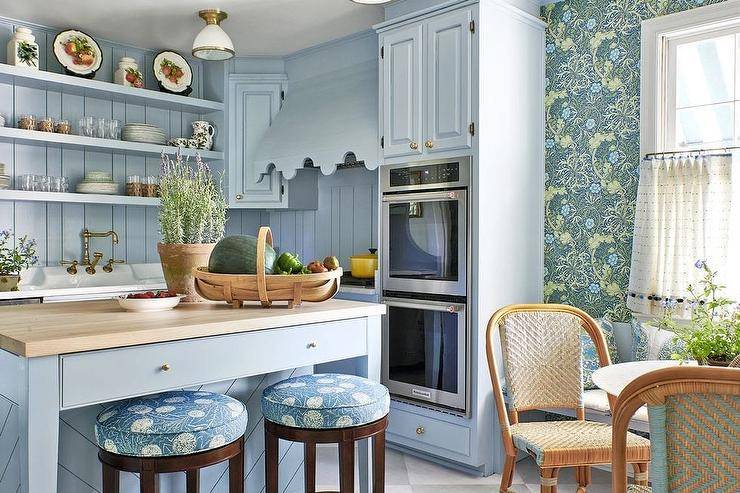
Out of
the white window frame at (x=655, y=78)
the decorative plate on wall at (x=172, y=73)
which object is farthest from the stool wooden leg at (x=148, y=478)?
the decorative plate on wall at (x=172, y=73)

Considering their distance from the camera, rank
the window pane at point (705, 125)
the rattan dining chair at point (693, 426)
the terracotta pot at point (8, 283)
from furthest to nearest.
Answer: the terracotta pot at point (8, 283)
the window pane at point (705, 125)
the rattan dining chair at point (693, 426)

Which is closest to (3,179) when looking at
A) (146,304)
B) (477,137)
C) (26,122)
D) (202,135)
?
(26,122)

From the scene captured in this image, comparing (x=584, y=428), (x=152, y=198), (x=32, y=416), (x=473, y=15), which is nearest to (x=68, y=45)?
(x=152, y=198)

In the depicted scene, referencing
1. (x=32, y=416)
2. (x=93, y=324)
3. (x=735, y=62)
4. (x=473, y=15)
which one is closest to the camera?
(x=32, y=416)

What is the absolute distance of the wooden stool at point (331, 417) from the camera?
6.44ft

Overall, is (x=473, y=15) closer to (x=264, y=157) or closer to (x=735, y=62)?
(x=735, y=62)

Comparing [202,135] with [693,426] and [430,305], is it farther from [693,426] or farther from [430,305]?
[693,426]

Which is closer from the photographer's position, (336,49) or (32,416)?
(32,416)

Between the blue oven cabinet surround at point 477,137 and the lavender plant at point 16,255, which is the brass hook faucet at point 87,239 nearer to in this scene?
the lavender plant at point 16,255

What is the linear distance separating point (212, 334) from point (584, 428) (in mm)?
1504

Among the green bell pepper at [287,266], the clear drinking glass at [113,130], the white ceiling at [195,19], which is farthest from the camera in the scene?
the clear drinking glass at [113,130]

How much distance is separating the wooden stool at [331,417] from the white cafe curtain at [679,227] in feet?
5.62

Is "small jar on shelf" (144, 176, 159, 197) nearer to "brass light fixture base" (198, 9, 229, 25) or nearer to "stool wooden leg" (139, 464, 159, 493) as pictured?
"brass light fixture base" (198, 9, 229, 25)

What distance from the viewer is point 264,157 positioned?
474 centimetres
